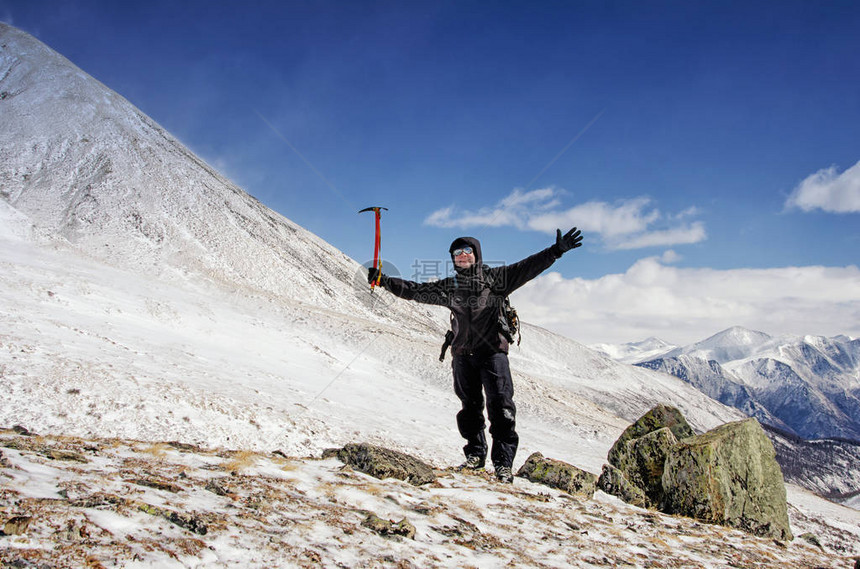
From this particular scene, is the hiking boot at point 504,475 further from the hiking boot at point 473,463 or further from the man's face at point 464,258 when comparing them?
the man's face at point 464,258

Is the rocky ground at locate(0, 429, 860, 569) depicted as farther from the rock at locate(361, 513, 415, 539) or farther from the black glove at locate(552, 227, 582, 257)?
the black glove at locate(552, 227, 582, 257)

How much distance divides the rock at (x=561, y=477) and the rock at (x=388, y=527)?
361 centimetres

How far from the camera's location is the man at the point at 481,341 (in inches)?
286

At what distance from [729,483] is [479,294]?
17.3ft

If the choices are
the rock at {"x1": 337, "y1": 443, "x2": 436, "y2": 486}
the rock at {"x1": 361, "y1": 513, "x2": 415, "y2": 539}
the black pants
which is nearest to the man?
the black pants

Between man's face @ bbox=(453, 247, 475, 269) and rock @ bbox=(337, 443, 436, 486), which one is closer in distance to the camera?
rock @ bbox=(337, 443, 436, 486)

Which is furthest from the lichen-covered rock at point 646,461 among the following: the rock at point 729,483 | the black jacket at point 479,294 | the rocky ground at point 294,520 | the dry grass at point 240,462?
the dry grass at point 240,462

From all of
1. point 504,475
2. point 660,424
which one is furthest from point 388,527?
point 660,424

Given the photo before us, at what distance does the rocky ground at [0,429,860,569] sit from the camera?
9.50 feet

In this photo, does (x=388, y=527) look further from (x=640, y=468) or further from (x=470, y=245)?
(x=640, y=468)

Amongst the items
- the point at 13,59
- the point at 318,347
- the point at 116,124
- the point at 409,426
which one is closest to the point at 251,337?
the point at 318,347

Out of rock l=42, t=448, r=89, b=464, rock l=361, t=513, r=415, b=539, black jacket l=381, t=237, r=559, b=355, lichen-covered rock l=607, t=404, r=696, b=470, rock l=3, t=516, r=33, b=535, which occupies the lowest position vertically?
rock l=361, t=513, r=415, b=539

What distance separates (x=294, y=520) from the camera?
3869mm

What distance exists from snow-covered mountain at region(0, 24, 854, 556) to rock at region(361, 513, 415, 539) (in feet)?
18.7
